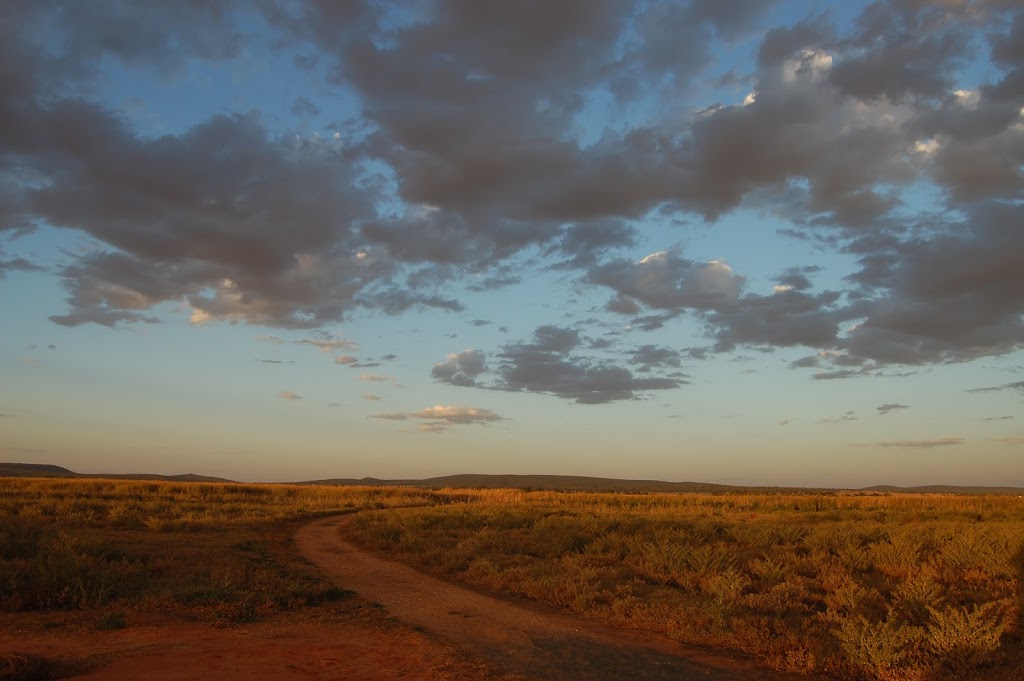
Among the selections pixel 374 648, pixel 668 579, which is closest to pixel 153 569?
pixel 374 648

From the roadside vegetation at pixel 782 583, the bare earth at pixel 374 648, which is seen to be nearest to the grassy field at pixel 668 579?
the roadside vegetation at pixel 782 583

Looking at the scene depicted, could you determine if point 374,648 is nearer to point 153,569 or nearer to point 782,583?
point 153,569

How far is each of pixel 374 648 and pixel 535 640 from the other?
7.60 ft

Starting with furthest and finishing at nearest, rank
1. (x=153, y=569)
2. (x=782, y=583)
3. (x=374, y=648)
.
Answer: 1. (x=153, y=569)
2. (x=782, y=583)
3. (x=374, y=648)

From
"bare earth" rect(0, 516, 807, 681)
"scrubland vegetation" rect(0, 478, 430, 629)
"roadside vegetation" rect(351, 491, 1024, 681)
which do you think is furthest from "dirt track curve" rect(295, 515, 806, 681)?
"scrubland vegetation" rect(0, 478, 430, 629)

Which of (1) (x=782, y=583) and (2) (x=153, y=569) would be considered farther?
(2) (x=153, y=569)

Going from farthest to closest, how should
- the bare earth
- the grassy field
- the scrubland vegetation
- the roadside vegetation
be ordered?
the scrubland vegetation
the grassy field
the roadside vegetation
the bare earth

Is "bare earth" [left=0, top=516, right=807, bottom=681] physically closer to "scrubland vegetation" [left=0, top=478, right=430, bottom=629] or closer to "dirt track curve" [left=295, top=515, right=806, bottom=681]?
"dirt track curve" [left=295, top=515, right=806, bottom=681]

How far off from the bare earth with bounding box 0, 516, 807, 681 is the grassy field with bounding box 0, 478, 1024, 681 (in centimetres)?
57

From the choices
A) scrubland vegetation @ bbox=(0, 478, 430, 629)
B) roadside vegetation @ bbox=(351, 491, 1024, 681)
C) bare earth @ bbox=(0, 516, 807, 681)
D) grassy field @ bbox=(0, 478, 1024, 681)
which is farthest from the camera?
scrubland vegetation @ bbox=(0, 478, 430, 629)

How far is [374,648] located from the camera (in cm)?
902

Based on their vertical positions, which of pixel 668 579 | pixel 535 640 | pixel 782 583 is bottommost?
pixel 535 640

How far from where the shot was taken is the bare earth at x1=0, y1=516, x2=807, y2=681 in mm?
7879

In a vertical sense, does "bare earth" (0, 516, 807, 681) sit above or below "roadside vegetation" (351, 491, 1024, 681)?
below
